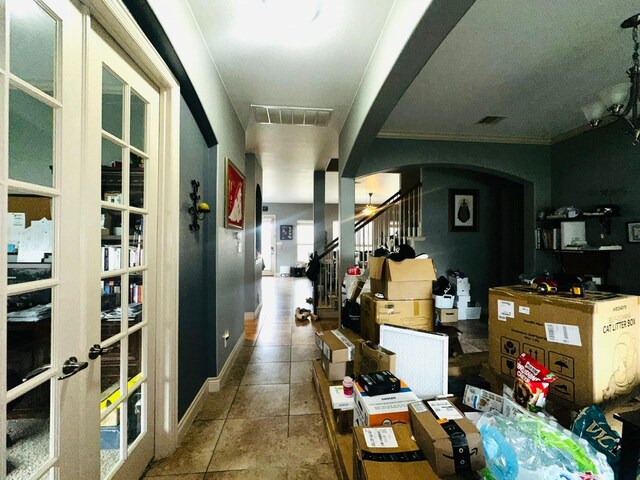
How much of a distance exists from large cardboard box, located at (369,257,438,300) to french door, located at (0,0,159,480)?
182 centimetres

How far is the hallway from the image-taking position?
5.07 feet

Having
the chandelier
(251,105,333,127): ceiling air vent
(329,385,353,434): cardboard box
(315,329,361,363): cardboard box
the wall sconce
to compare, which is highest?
(251,105,333,127): ceiling air vent

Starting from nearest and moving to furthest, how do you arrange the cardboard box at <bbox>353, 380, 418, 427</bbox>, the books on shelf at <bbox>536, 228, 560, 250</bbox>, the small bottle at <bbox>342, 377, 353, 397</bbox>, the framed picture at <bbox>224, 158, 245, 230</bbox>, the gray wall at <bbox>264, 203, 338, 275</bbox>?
the cardboard box at <bbox>353, 380, 418, 427</bbox> → the small bottle at <bbox>342, 377, 353, 397</bbox> → the framed picture at <bbox>224, 158, 245, 230</bbox> → the books on shelf at <bbox>536, 228, 560, 250</bbox> → the gray wall at <bbox>264, 203, 338, 275</bbox>

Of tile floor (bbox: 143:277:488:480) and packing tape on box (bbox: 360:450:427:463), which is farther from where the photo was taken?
tile floor (bbox: 143:277:488:480)

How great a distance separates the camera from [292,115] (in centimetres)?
314

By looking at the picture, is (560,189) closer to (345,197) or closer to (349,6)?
(345,197)

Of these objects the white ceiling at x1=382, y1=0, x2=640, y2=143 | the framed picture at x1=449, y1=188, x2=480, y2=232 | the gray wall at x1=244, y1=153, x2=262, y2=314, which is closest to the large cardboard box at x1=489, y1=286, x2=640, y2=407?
the white ceiling at x1=382, y1=0, x2=640, y2=143

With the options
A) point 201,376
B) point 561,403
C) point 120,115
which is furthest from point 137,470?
point 561,403

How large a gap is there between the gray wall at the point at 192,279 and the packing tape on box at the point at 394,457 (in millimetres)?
1335

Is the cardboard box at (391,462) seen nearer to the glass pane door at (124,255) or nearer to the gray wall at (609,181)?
the glass pane door at (124,255)

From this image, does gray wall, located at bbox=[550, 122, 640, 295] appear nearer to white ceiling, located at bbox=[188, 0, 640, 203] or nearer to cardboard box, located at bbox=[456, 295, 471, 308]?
white ceiling, located at bbox=[188, 0, 640, 203]

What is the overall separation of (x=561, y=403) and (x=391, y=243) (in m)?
3.70

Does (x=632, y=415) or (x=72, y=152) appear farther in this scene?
(x=72, y=152)

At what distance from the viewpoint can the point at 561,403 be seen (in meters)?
1.25
